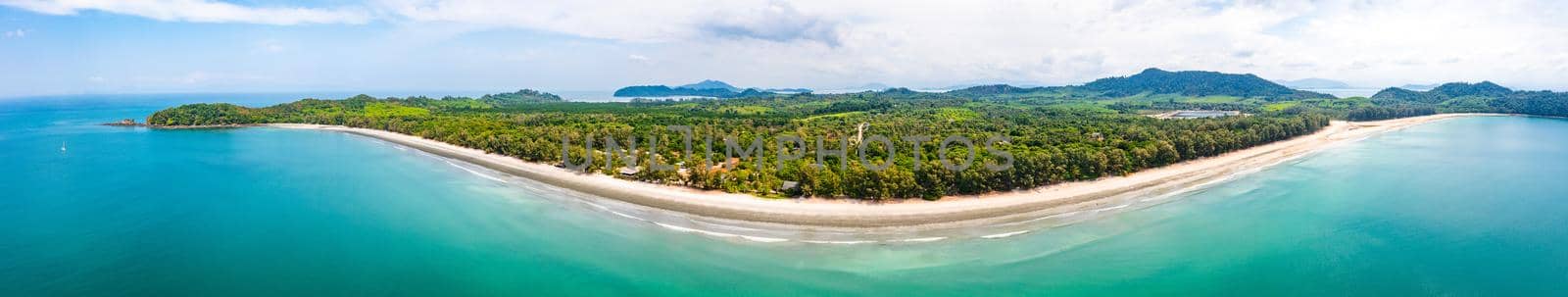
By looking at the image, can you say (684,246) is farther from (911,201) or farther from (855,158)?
(855,158)

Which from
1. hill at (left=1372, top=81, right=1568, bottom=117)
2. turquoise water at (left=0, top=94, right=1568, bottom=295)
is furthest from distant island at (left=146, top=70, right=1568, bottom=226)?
hill at (left=1372, top=81, right=1568, bottom=117)

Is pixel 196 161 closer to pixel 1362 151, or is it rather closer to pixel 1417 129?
pixel 1362 151

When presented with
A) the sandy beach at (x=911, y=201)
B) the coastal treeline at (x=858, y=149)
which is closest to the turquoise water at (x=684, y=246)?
the sandy beach at (x=911, y=201)

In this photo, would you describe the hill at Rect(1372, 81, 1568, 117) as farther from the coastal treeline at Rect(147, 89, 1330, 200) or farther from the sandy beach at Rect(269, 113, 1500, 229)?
the sandy beach at Rect(269, 113, 1500, 229)

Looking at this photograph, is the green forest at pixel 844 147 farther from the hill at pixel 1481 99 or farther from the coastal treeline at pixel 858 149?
the hill at pixel 1481 99

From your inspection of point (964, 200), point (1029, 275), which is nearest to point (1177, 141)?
point (964, 200)
